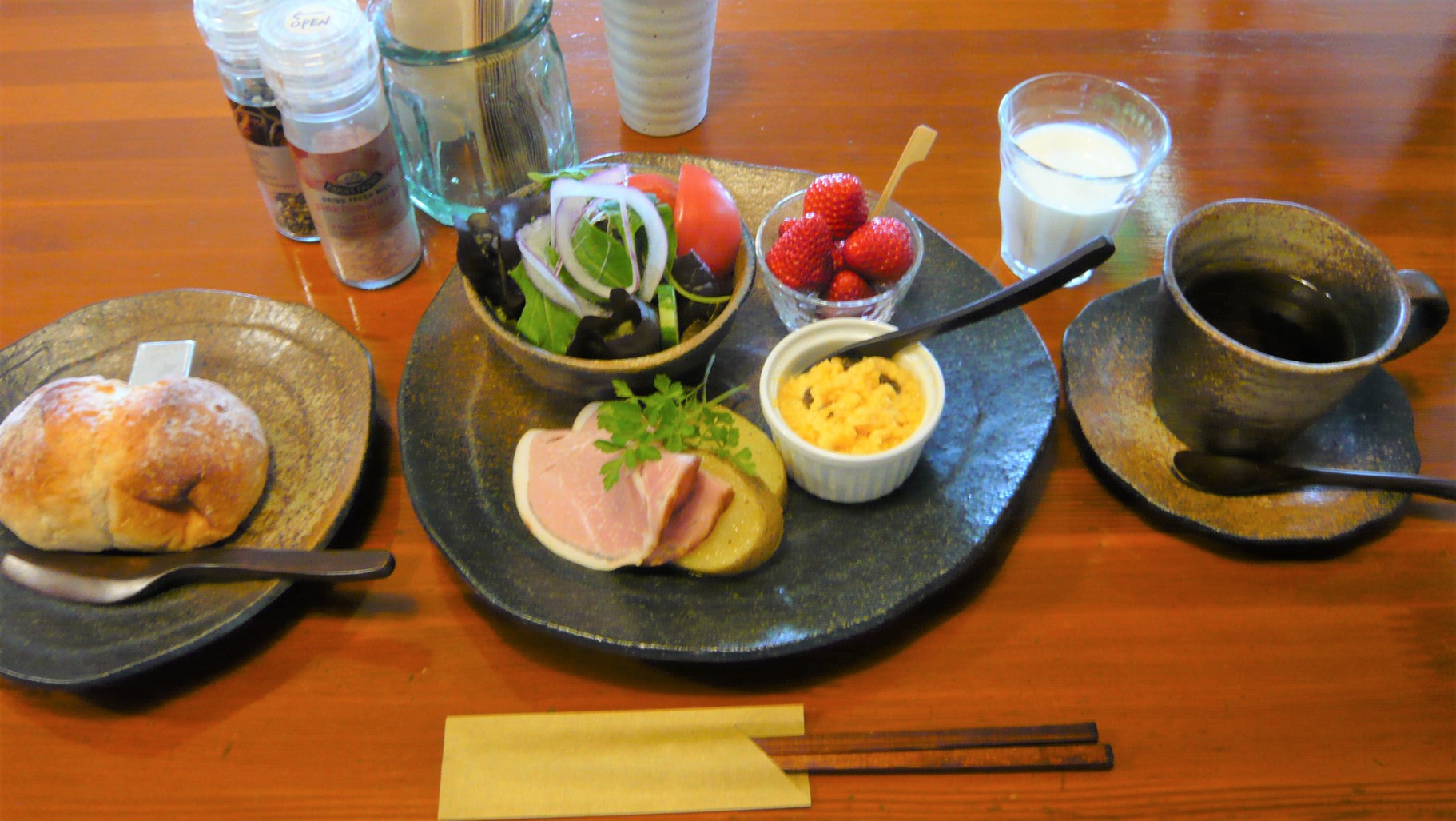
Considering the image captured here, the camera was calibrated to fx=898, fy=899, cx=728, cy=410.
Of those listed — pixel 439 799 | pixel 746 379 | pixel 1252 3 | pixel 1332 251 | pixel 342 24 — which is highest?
pixel 342 24

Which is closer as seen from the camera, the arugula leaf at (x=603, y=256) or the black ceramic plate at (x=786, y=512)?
the black ceramic plate at (x=786, y=512)

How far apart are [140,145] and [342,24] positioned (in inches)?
40.2

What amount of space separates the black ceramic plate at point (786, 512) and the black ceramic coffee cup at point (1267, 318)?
9.1 inches

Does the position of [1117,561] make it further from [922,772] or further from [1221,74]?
[1221,74]

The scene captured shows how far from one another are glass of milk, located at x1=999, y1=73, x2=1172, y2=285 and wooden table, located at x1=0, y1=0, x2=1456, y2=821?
0.11 metres

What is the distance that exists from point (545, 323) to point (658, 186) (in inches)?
13.8

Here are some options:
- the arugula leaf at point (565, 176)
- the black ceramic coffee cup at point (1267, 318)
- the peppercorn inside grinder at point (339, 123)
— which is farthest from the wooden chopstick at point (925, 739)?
the peppercorn inside grinder at point (339, 123)

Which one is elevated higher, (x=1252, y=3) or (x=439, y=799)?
(x=1252, y=3)

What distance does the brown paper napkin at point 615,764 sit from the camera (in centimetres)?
116

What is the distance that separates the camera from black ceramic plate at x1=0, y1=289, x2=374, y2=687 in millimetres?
1237

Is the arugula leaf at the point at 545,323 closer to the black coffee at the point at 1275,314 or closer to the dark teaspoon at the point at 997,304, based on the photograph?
the dark teaspoon at the point at 997,304

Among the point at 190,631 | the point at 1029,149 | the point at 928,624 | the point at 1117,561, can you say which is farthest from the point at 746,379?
the point at 190,631

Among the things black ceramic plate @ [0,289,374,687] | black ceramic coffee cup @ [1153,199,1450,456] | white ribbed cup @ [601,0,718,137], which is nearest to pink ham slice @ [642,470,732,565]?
black ceramic plate @ [0,289,374,687]

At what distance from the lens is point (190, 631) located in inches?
48.9
